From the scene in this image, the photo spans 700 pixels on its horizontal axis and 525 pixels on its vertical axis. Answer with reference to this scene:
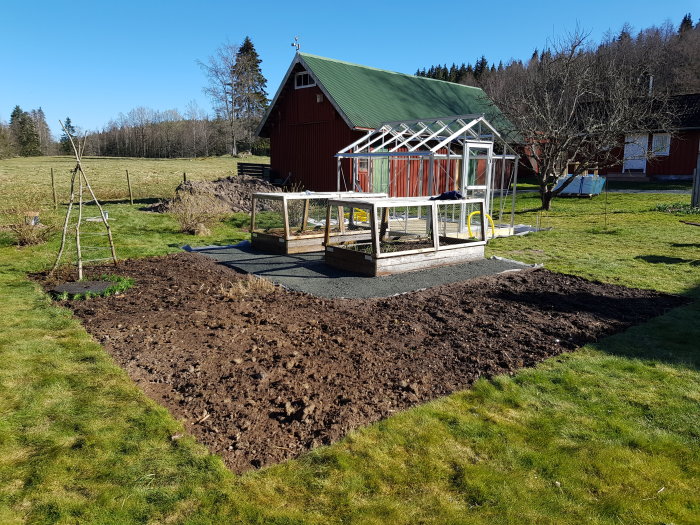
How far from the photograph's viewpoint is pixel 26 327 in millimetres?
6223

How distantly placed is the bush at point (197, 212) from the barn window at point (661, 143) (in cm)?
2492

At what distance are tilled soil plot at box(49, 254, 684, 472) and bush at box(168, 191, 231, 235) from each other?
5246mm

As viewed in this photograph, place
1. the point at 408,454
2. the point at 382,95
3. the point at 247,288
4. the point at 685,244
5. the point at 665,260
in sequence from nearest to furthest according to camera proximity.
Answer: the point at 408,454 → the point at 247,288 → the point at 665,260 → the point at 685,244 → the point at 382,95

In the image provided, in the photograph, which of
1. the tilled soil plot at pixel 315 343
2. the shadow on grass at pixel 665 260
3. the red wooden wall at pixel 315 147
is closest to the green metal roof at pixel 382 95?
the red wooden wall at pixel 315 147

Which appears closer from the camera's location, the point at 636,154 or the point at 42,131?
the point at 636,154

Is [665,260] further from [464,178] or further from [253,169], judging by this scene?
[253,169]

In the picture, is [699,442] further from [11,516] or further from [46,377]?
[46,377]

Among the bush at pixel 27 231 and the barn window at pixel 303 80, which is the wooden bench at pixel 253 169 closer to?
the barn window at pixel 303 80

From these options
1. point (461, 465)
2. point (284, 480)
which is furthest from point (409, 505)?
point (284, 480)

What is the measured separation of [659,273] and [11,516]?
10131 mm

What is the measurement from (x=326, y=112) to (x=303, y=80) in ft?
7.88

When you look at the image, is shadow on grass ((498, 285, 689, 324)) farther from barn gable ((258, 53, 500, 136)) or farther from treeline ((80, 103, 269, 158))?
treeline ((80, 103, 269, 158))

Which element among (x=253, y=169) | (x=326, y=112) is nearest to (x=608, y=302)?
(x=326, y=112)

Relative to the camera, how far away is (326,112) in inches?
877
